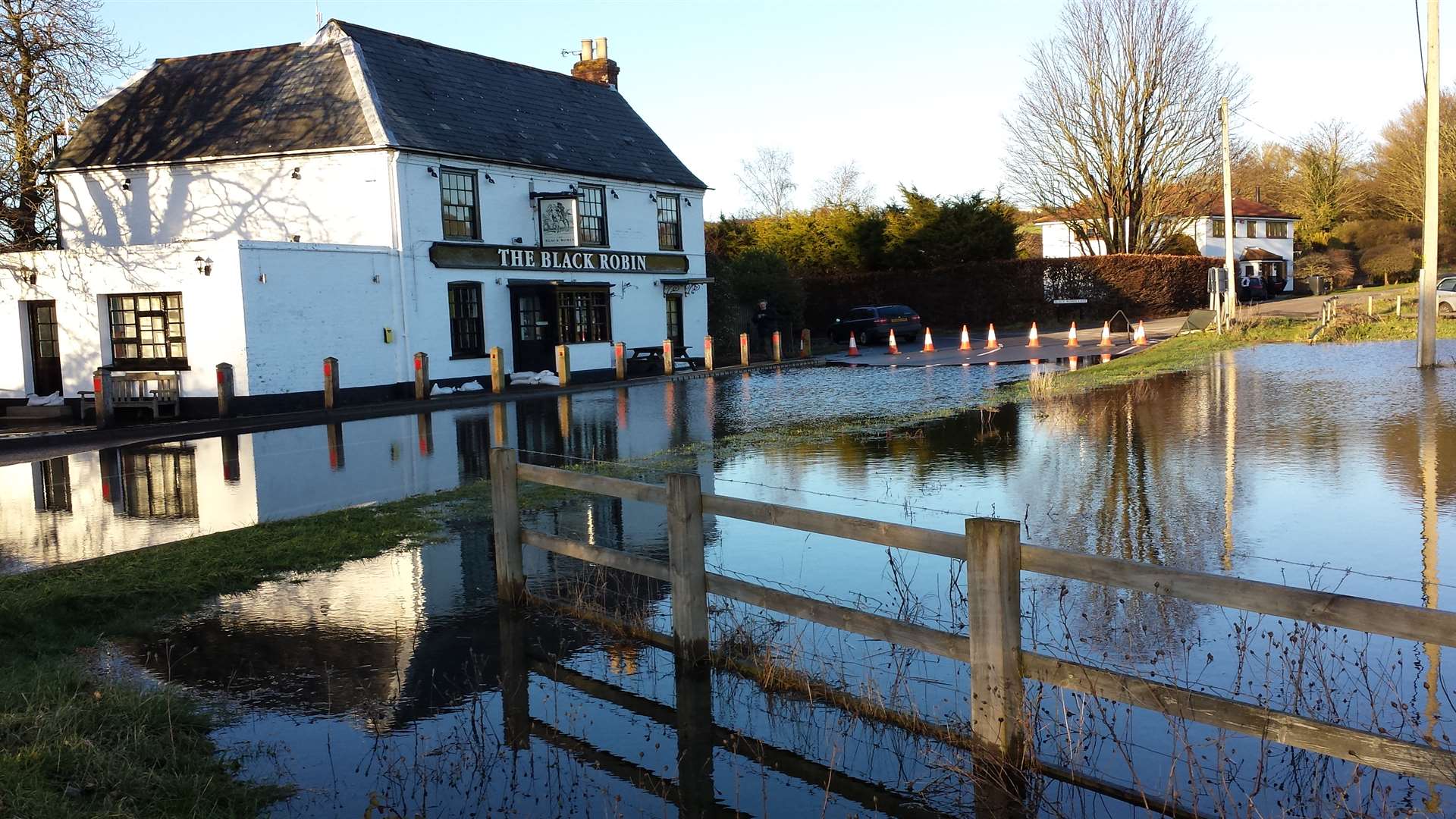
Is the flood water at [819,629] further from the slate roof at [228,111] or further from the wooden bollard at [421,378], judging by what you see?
the slate roof at [228,111]

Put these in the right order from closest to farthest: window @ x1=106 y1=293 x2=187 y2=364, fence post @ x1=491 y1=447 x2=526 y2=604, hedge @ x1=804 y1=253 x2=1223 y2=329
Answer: fence post @ x1=491 y1=447 x2=526 y2=604
window @ x1=106 y1=293 x2=187 y2=364
hedge @ x1=804 y1=253 x2=1223 y2=329

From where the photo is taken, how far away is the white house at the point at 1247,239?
64.2 meters

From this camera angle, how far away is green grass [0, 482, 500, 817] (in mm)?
4609

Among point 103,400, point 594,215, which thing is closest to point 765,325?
point 594,215

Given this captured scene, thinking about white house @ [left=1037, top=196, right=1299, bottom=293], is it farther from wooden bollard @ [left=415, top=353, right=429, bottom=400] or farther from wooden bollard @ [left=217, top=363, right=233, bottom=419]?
wooden bollard @ [left=217, top=363, right=233, bottom=419]

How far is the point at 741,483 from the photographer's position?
1255 cm

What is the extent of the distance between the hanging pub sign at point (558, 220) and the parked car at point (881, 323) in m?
15.8

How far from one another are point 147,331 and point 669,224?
55.1 ft

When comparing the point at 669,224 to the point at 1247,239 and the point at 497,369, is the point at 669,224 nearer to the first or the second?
the point at 497,369

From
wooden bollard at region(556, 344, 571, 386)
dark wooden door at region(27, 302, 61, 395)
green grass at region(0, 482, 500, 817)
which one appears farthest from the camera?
wooden bollard at region(556, 344, 571, 386)

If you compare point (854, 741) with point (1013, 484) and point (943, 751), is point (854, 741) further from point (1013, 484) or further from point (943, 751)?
point (1013, 484)

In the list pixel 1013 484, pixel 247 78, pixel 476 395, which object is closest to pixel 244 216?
pixel 247 78

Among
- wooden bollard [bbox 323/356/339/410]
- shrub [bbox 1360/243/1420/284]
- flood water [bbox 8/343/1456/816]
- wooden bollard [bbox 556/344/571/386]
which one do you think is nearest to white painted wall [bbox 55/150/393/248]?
wooden bollard [bbox 323/356/339/410]

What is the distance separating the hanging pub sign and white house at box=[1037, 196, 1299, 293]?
3575cm
